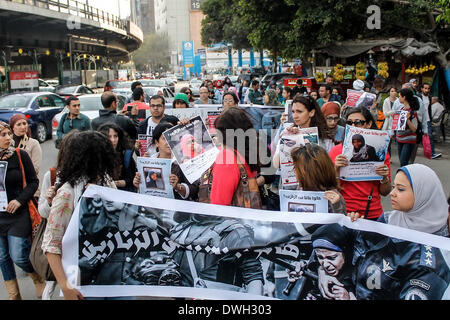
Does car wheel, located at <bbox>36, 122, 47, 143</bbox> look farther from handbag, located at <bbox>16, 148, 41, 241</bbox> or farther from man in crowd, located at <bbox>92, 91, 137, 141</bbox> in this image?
handbag, located at <bbox>16, 148, 41, 241</bbox>

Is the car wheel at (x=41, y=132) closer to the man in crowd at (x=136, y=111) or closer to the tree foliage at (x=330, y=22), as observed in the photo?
the man in crowd at (x=136, y=111)

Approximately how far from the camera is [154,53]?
11800cm

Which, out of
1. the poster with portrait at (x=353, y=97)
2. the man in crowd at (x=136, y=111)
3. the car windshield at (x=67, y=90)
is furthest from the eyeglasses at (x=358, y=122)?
the car windshield at (x=67, y=90)

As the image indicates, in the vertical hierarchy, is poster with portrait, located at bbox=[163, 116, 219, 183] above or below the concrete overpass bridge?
below

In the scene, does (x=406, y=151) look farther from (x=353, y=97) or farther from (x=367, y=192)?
(x=367, y=192)

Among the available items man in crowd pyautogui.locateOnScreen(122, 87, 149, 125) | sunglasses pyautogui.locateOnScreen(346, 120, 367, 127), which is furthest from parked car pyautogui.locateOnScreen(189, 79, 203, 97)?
sunglasses pyautogui.locateOnScreen(346, 120, 367, 127)

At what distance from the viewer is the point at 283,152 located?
13.9 ft

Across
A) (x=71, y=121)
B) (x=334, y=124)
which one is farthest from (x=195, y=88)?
(x=334, y=124)

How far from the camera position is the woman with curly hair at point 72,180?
2.88 meters

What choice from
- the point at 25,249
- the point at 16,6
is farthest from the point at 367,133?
the point at 16,6

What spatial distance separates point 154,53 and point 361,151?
118743mm

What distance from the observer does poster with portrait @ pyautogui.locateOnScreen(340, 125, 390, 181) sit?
387 centimetres

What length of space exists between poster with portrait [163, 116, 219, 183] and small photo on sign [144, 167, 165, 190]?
28 cm

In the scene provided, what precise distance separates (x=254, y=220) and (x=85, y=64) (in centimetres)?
5004
